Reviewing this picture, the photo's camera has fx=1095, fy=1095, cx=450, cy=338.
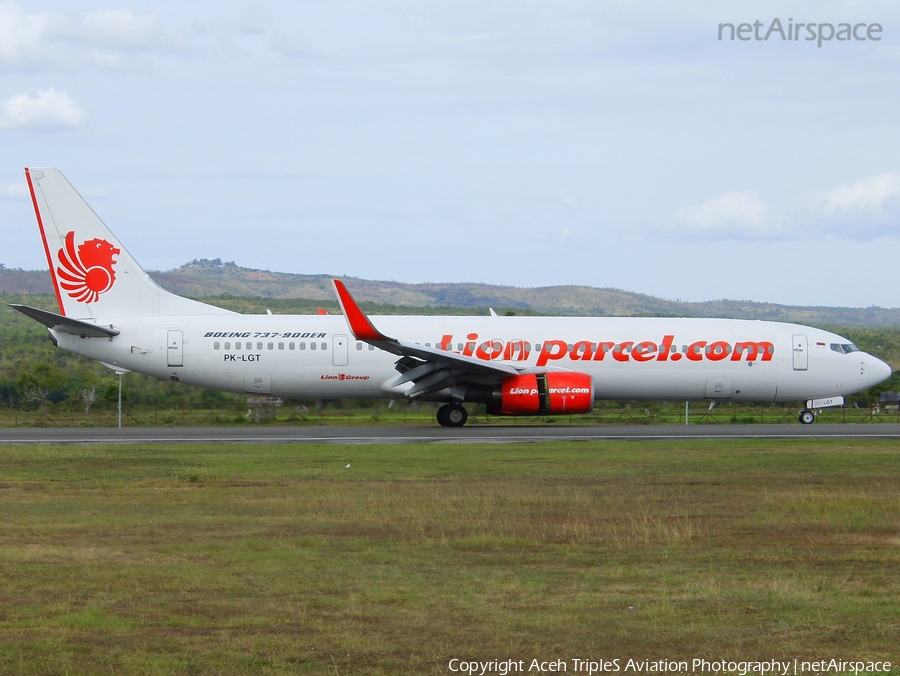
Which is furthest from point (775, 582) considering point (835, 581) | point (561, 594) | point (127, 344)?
point (127, 344)

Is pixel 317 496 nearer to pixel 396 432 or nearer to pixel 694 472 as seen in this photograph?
pixel 694 472

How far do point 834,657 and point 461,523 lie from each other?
6.38m

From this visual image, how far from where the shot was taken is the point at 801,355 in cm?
3262

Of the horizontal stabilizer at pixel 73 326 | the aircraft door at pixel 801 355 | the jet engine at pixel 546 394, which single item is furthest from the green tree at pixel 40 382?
the aircraft door at pixel 801 355

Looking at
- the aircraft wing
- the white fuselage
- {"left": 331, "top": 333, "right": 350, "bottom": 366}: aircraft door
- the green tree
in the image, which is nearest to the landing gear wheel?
the aircraft wing

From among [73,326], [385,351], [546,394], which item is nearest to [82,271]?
[73,326]

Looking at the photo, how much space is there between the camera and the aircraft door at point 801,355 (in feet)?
107

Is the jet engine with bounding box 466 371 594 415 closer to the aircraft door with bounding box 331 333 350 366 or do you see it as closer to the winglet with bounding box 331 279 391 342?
the winglet with bounding box 331 279 391 342

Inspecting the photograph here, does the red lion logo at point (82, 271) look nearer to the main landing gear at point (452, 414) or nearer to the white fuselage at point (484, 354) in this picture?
the white fuselage at point (484, 354)

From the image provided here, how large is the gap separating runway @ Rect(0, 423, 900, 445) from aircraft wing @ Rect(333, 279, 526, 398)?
54.5 inches

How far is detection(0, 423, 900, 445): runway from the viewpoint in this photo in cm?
2705

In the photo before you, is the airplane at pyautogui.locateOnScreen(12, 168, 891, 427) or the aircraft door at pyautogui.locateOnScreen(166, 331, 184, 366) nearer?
the airplane at pyautogui.locateOnScreen(12, 168, 891, 427)

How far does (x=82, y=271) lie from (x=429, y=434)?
1190 cm

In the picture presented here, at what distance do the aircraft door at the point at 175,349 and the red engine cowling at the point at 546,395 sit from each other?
961 centimetres
